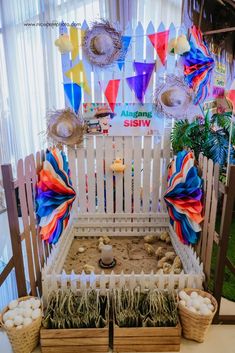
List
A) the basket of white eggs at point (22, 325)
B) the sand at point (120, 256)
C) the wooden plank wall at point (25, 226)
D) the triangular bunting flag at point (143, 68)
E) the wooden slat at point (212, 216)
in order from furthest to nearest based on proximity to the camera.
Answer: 1. the triangular bunting flag at point (143, 68)
2. the sand at point (120, 256)
3. the wooden slat at point (212, 216)
4. the wooden plank wall at point (25, 226)
5. the basket of white eggs at point (22, 325)

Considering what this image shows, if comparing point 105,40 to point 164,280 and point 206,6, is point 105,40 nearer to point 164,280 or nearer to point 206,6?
point 164,280

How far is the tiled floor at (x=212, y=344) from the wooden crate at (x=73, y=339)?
114 millimetres

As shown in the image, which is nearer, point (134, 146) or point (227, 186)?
point (227, 186)

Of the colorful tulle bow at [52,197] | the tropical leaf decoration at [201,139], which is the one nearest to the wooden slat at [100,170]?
the colorful tulle bow at [52,197]

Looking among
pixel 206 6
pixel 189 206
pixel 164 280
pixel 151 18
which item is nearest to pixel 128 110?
pixel 189 206

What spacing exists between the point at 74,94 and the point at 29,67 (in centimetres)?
166

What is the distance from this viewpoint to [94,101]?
7.52 ft

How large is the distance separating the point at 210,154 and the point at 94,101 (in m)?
1.16

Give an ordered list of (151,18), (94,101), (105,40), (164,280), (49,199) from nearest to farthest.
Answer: (164,280) → (49,199) → (105,40) → (94,101) → (151,18)

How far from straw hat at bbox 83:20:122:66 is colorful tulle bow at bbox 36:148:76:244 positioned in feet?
2.76

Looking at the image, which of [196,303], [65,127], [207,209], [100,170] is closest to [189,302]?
[196,303]

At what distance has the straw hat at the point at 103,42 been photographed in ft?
6.91

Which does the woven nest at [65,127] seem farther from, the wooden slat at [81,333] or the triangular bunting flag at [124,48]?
the wooden slat at [81,333]

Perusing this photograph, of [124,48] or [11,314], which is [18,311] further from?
[124,48]
